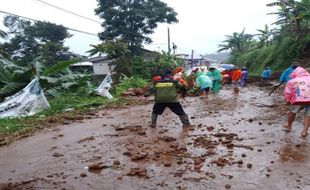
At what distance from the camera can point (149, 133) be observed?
27.7 ft

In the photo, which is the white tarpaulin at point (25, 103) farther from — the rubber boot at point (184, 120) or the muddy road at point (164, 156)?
the rubber boot at point (184, 120)

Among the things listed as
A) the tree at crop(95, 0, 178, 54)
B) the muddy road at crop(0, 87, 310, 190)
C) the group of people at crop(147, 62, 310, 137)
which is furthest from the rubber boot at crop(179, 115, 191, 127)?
the tree at crop(95, 0, 178, 54)

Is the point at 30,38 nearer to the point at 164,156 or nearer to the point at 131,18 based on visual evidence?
the point at 131,18

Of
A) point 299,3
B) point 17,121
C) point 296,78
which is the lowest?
point 17,121

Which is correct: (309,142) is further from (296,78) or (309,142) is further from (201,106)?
(201,106)

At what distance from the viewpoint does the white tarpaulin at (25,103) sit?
12.2 metres

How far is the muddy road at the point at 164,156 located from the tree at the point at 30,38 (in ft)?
102

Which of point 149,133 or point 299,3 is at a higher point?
point 299,3

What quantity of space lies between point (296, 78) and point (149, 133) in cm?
328

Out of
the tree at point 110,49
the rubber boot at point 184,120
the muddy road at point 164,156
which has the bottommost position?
the muddy road at point 164,156

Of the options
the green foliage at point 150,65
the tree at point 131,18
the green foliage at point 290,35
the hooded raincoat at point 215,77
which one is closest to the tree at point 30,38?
the tree at point 131,18

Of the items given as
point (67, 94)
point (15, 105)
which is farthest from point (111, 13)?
point (15, 105)

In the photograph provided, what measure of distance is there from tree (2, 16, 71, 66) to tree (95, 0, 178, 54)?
5747 millimetres

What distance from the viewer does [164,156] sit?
6.34 meters
